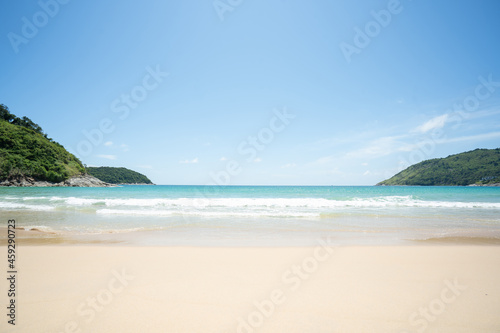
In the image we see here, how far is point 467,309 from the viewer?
2.99 meters

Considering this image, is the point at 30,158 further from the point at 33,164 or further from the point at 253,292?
the point at 253,292

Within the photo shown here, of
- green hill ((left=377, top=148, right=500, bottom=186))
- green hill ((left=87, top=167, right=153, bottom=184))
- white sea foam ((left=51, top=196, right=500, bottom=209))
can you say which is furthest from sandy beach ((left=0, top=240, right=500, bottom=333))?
green hill ((left=87, top=167, right=153, bottom=184))

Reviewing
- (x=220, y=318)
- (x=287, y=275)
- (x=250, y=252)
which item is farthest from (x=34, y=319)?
(x=250, y=252)

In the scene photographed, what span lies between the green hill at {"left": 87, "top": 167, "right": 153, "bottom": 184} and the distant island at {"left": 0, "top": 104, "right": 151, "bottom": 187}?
39.7m

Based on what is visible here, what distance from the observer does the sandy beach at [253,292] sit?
2605 mm

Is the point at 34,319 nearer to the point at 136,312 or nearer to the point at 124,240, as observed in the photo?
the point at 136,312

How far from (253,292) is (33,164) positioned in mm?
75611

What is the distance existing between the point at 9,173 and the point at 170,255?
6899cm

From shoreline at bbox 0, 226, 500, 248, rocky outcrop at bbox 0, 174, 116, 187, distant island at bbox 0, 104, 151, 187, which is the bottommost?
shoreline at bbox 0, 226, 500, 248

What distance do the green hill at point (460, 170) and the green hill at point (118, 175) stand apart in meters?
140

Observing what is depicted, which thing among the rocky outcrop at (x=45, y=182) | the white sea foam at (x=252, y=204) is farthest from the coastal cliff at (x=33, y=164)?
the white sea foam at (x=252, y=204)

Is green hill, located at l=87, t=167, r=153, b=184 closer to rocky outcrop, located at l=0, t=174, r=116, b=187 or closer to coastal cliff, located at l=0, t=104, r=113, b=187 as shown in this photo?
coastal cliff, located at l=0, t=104, r=113, b=187

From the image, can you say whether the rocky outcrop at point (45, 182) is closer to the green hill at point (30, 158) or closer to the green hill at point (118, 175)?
the green hill at point (30, 158)

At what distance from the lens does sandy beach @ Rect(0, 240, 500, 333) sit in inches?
103
